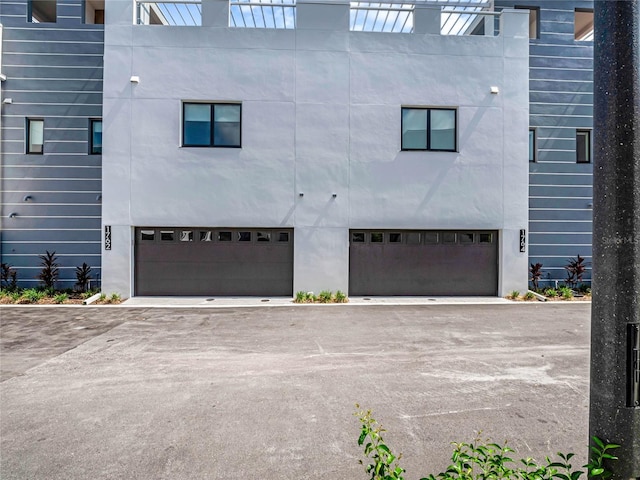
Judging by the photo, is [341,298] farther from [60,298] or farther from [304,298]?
[60,298]

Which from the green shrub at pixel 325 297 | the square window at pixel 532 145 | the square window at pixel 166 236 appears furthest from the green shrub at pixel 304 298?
the square window at pixel 532 145

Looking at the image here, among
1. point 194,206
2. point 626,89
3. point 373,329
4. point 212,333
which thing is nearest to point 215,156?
point 194,206

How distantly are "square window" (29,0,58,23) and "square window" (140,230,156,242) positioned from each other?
848cm

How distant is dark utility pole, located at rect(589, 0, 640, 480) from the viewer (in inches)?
68.1

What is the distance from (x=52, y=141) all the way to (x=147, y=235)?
488 centimetres

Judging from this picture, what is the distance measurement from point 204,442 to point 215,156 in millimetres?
9276

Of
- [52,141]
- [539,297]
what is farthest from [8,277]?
[539,297]

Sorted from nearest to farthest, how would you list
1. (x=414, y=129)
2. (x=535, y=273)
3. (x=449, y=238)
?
(x=414, y=129)
(x=449, y=238)
(x=535, y=273)

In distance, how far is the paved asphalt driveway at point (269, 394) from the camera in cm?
330

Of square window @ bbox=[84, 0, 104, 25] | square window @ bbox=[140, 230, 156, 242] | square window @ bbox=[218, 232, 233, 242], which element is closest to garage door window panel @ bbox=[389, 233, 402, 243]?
square window @ bbox=[218, 232, 233, 242]

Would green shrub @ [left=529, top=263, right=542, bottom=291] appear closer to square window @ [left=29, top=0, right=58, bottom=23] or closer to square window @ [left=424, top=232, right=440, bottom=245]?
square window @ [left=424, top=232, right=440, bottom=245]

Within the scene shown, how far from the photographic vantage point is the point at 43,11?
13.1 m

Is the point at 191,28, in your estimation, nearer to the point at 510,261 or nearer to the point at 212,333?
the point at 212,333

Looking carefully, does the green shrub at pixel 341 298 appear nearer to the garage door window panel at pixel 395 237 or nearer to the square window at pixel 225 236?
the garage door window panel at pixel 395 237
